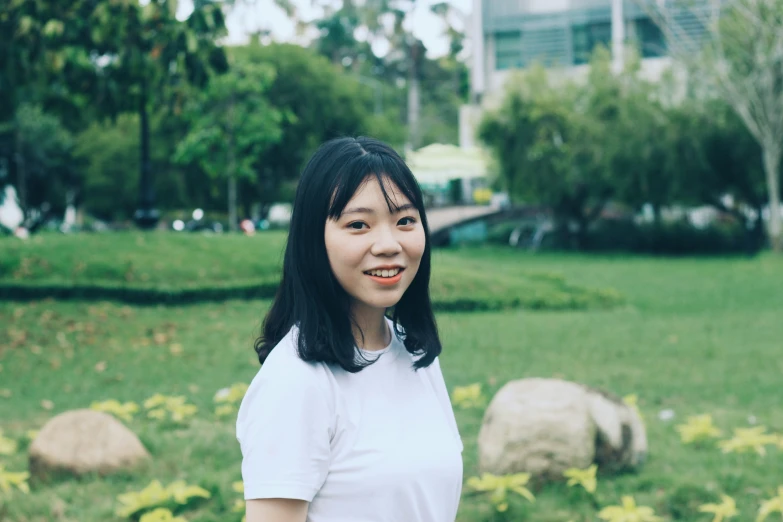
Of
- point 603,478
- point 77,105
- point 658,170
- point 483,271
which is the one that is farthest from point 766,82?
point 603,478

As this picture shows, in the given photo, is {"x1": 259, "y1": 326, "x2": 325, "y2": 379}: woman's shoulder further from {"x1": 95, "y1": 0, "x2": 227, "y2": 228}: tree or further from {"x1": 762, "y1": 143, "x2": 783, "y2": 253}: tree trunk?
{"x1": 762, "y1": 143, "x2": 783, "y2": 253}: tree trunk

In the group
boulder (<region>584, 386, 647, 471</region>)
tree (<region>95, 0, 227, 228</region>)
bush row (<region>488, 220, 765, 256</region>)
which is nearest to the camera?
boulder (<region>584, 386, 647, 471</region>)

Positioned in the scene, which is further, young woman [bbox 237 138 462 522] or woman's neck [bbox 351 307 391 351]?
woman's neck [bbox 351 307 391 351]

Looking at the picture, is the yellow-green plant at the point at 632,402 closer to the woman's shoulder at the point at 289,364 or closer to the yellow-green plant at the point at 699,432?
the yellow-green plant at the point at 699,432

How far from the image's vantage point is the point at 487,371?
851 cm

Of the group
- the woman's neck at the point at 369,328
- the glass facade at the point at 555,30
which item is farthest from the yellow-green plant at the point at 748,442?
the glass facade at the point at 555,30

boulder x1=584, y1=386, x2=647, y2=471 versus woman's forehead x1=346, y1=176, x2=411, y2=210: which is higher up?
woman's forehead x1=346, y1=176, x2=411, y2=210

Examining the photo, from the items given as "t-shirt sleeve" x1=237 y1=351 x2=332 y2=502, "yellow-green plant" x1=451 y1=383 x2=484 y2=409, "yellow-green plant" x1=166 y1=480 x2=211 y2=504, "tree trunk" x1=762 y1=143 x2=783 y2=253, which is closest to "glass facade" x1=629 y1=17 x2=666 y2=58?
"tree trunk" x1=762 y1=143 x2=783 y2=253

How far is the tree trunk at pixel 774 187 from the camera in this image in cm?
2219

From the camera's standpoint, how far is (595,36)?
3841cm

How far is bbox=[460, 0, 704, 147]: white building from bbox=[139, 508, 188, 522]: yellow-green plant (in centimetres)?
3351

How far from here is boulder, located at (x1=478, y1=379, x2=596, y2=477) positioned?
491 cm

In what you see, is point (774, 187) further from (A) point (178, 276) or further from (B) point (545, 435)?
(B) point (545, 435)

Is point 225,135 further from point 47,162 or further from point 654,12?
point 47,162
